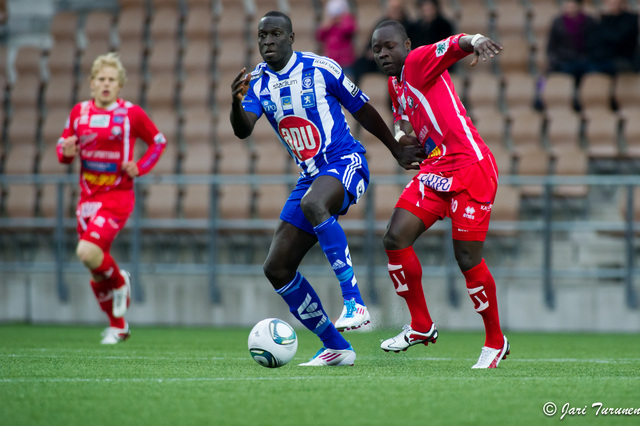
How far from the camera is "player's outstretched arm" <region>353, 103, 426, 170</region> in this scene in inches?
246

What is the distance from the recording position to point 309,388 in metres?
4.83

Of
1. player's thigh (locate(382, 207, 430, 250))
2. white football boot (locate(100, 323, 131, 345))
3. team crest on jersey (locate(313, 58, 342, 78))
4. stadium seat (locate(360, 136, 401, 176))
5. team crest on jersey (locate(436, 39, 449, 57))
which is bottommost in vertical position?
white football boot (locate(100, 323, 131, 345))

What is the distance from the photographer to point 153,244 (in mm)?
12266

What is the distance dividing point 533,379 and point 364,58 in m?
8.42

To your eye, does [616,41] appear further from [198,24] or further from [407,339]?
[407,339]

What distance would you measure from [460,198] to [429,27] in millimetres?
6803

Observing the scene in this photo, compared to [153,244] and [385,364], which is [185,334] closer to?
[153,244]

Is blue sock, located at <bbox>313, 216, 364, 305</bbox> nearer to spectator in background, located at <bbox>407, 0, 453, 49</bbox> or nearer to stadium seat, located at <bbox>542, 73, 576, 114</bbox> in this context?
spectator in background, located at <bbox>407, 0, 453, 49</bbox>

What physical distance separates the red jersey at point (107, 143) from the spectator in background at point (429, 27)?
479 cm

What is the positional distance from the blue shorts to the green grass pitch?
0.92m

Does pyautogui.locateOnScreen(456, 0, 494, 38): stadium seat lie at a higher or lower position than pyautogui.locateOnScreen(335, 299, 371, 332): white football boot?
higher

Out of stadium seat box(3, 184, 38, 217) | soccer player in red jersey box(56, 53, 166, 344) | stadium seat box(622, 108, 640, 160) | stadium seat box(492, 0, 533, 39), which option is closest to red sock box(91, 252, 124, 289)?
soccer player in red jersey box(56, 53, 166, 344)

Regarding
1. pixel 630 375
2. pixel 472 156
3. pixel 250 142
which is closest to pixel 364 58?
pixel 250 142

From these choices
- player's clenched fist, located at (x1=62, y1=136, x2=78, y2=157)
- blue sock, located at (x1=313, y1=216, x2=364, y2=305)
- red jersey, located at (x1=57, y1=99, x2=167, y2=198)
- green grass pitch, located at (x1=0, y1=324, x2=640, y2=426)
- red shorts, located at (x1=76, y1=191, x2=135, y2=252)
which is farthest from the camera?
red jersey, located at (x1=57, y1=99, x2=167, y2=198)
